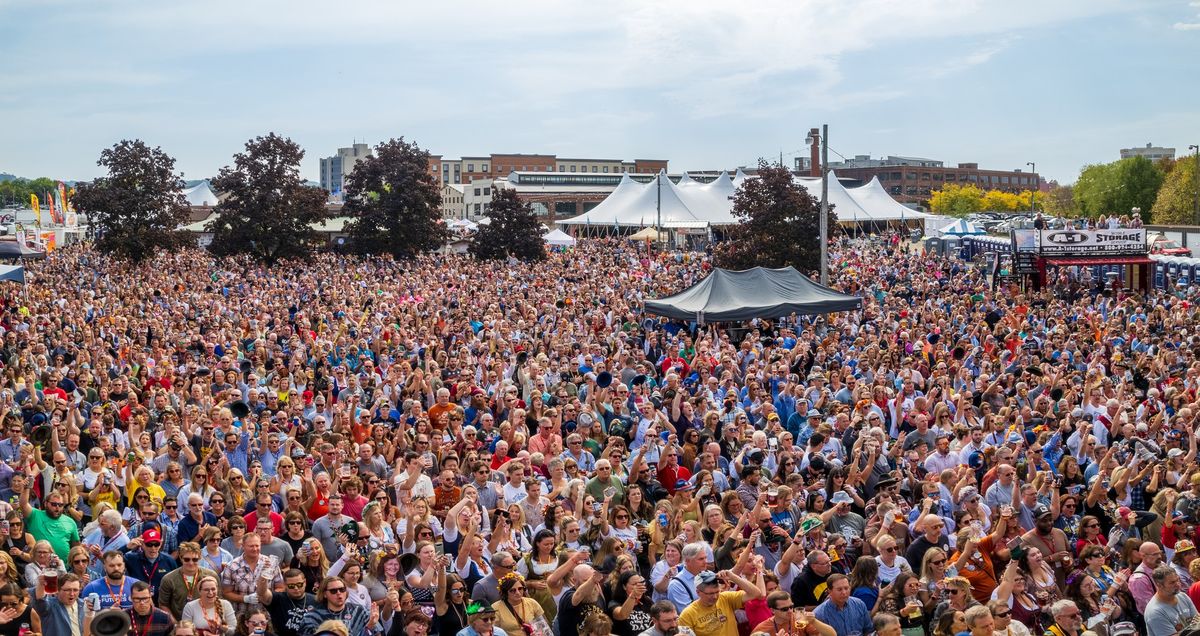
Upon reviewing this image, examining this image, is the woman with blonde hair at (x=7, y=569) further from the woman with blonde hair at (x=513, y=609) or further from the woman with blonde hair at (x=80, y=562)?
the woman with blonde hair at (x=513, y=609)

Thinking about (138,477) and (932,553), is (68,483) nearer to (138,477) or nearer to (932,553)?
(138,477)

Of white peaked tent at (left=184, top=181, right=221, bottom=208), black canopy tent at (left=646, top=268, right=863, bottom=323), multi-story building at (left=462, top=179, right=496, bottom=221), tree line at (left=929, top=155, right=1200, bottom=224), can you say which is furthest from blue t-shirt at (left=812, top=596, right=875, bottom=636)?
multi-story building at (left=462, top=179, right=496, bottom=221)

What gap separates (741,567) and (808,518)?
2.96 feet

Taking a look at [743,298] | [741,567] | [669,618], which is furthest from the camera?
[743,298]

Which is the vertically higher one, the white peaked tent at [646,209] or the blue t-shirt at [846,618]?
the white peaked tent at [646,209]

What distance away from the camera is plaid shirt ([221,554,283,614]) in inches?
260

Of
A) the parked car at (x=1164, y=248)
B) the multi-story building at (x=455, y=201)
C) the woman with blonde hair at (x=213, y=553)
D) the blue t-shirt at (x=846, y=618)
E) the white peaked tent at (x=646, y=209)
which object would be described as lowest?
the blue t-shirt at (x=846, y=618)

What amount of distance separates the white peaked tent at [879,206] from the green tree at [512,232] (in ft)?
85.0

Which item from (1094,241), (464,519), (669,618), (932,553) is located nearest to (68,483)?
(464,519)

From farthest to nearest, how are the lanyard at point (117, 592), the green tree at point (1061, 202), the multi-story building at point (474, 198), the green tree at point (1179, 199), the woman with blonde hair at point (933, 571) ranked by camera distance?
1. the multi-story building at point (474, 198)
2. the green tree at point (1061, 202)
3. the green tree at point (1179, 199)
4. the woman with blonde hair at point (933, 571)
5. the lanyard at point (117, 592)

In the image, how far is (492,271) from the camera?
122ft

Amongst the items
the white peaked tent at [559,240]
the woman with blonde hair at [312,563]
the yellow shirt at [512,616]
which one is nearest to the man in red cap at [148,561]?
the woman with blonde hair at [312,563]

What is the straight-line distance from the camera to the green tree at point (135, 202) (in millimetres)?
42719

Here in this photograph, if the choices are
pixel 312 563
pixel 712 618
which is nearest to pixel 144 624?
pixel 312 563
